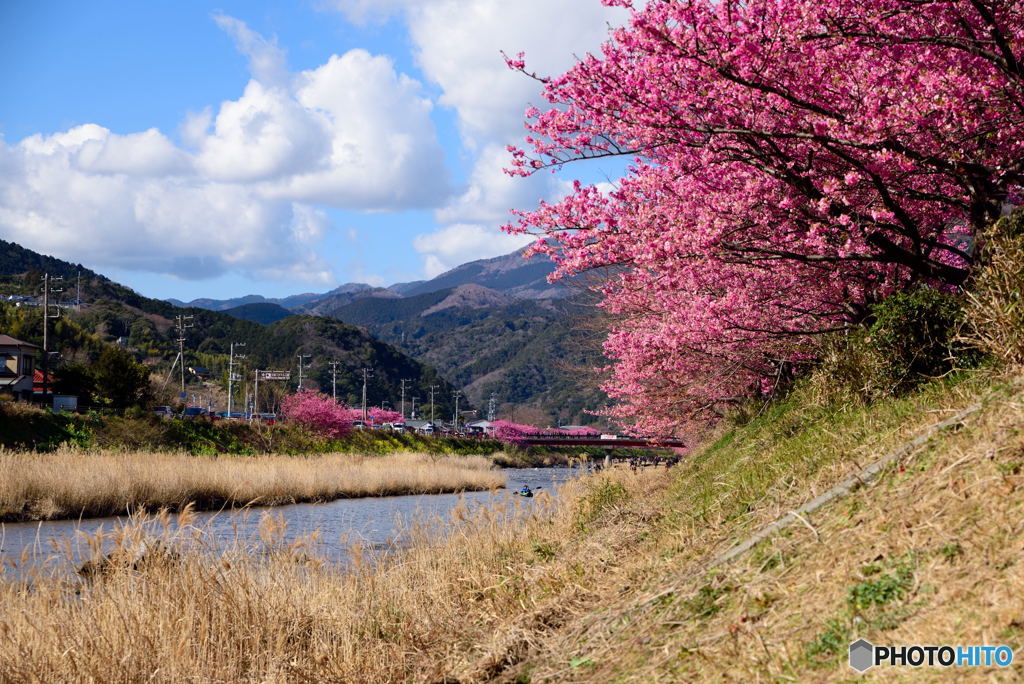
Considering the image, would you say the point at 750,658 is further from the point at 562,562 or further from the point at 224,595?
the point at 224,595

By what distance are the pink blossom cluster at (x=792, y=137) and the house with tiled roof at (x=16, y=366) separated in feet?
215

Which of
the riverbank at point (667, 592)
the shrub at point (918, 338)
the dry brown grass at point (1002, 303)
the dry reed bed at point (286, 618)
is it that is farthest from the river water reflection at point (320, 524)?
the dry brown grass at point (1002, 303)

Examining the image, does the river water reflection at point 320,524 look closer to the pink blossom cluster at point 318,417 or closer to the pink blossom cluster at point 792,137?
the pink blossom cluster at point 792,137

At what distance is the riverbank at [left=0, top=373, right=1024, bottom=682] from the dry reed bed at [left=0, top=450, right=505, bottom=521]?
1087 cm

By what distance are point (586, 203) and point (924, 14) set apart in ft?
16.3

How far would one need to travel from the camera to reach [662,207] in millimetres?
11180

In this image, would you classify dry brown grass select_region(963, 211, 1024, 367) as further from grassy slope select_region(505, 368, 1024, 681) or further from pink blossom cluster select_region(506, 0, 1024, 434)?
pink blossom cluster select_region(506, 0, 1024, 434)

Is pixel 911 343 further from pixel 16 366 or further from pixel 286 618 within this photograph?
pixel 16 366

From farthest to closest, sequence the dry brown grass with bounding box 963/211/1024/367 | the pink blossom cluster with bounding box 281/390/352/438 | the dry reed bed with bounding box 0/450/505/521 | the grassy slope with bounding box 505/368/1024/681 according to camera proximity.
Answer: the pink blossom cluster with bounding box 281/390/352/438, the dry reed bed with bounding box 0/450/505/521, the dry brown grass with bounding box 963/211/1024/367, the grassy slope with bounding box 505/368/1024/681

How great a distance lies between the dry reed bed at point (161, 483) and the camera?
79.3ft

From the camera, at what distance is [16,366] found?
224 feet

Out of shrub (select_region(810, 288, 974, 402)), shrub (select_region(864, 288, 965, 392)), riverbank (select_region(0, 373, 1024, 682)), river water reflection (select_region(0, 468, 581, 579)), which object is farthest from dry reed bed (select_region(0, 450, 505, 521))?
shrub (select_region(864, 288, 965, 392))

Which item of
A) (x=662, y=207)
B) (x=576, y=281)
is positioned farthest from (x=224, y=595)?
(x=576, y=281)

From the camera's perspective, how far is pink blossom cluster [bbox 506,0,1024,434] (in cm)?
938
